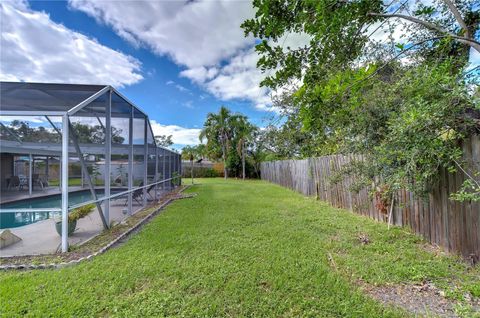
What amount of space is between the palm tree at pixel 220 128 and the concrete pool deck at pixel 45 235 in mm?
19904

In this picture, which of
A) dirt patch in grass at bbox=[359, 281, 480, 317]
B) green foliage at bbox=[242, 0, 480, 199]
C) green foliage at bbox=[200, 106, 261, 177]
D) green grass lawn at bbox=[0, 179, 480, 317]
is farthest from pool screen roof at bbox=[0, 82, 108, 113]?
green foliage at bbox=[200, 106, 261, 177]

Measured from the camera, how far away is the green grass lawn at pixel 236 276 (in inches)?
97.5

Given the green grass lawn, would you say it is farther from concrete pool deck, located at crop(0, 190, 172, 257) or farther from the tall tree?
the tall tree

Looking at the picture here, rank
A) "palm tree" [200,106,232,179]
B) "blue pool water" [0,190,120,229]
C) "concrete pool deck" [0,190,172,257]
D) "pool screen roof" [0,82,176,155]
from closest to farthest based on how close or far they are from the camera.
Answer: "concrete pool deck" [0,190,172,257], "blue pool water" [0,190,120,229], "pool screen roof" [0,82,176,155], "palm tree" [200,106,232,179]

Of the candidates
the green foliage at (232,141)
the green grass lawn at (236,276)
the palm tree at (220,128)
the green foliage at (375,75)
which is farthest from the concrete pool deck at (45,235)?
the palm tree at (220,128)

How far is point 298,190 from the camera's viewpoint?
12094 millimetres

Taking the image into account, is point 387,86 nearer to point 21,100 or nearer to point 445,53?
point 445,53

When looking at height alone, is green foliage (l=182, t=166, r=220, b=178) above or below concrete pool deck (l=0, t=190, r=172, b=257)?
above

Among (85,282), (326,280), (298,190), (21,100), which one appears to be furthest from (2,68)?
(298,190)

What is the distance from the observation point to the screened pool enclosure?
4.19 m

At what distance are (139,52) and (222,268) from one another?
32.4 feet

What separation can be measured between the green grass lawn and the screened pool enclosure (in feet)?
4.15

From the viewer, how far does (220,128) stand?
85.4 ft

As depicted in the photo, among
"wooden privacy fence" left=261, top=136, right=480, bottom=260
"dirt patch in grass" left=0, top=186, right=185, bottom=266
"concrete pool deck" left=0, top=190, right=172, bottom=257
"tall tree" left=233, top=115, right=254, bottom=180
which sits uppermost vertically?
"tall tree" left=233, top=115, right=254, bottom=180
